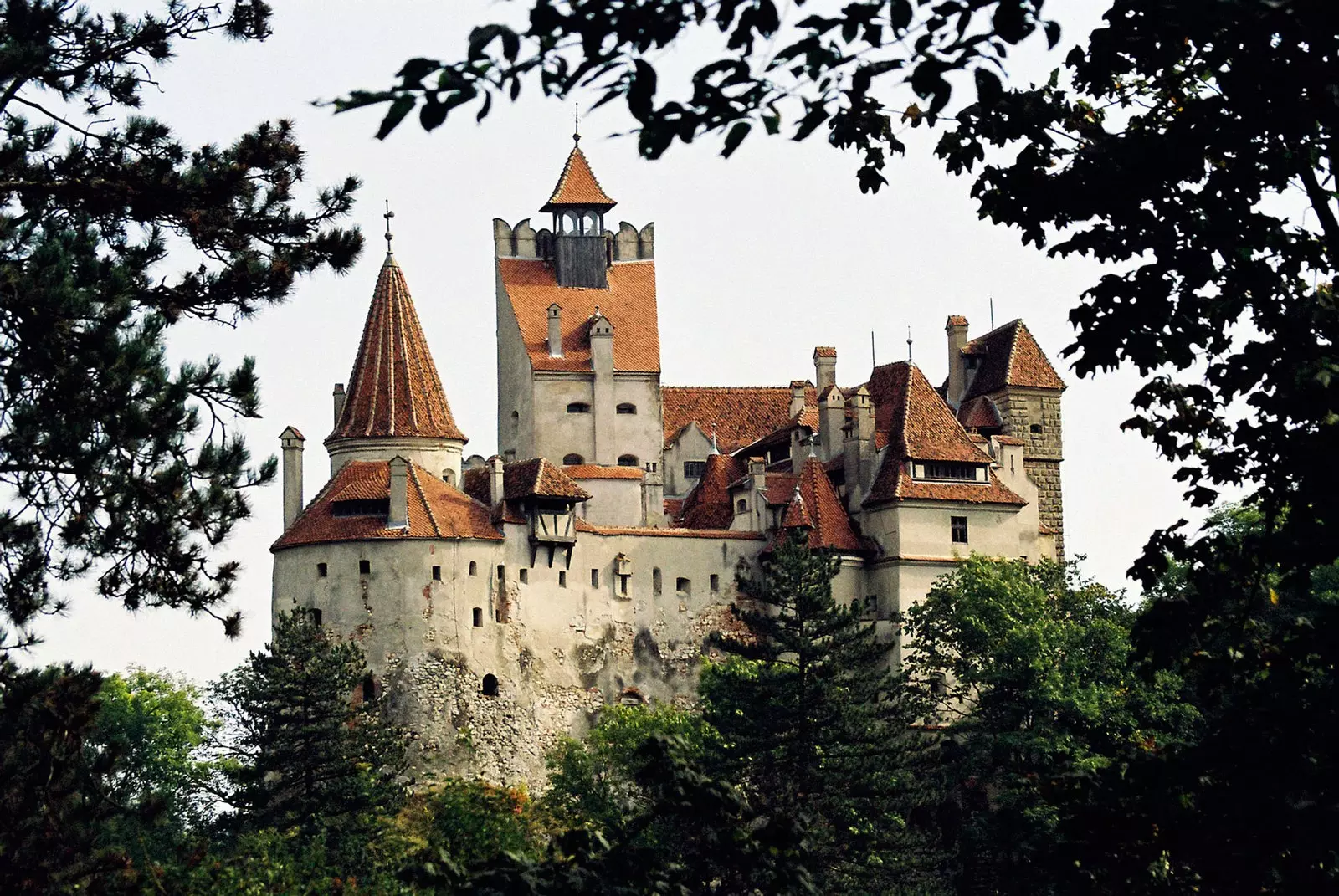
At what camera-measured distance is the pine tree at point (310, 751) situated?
63031 mm

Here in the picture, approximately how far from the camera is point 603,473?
3182 inches

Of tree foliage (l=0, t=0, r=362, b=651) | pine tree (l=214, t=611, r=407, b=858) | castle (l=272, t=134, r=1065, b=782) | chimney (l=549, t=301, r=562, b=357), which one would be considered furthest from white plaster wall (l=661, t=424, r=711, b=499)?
tree foliage (l=0, t=0, r=362, b=651)

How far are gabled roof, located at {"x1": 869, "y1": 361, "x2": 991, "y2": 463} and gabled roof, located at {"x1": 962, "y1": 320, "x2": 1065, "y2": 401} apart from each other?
11.2ft

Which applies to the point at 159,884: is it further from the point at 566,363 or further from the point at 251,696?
the point at 566,363

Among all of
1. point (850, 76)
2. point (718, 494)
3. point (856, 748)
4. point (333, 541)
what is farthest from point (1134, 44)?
point (718, 494)

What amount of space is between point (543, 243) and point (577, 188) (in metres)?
2.27

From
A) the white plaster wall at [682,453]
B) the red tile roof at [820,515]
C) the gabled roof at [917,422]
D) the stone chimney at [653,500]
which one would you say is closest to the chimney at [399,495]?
the stone chimney at [653,500]

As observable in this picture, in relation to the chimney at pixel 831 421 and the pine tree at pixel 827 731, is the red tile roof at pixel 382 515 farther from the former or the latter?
the chimney at pixel 831 421

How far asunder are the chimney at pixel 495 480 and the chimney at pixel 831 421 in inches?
413

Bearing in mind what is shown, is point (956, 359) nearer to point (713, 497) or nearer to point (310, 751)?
point (713, 497)

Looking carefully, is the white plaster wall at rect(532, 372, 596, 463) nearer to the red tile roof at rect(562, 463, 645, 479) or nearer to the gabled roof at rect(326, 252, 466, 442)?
the red tile roof at rect(562, 463, 645, 479)

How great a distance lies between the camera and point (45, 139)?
80.8ft

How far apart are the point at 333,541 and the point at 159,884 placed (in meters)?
39.4

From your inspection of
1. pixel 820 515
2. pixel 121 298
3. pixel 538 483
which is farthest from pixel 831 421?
pixel 121 298
